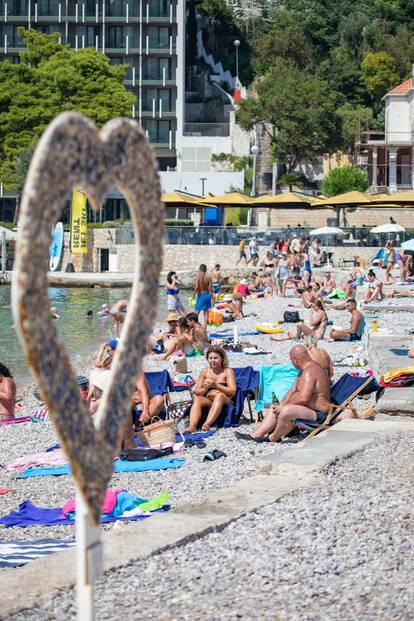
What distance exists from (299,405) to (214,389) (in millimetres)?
1354

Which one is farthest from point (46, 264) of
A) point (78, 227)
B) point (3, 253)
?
point (3, 253)

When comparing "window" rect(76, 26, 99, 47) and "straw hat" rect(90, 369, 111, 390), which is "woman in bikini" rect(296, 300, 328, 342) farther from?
"window" rect(76, 26, 99, 47)

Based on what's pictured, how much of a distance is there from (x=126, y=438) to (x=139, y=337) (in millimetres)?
6362

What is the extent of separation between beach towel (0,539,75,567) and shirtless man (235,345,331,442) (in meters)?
3.52

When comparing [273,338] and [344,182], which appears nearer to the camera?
[273,338]

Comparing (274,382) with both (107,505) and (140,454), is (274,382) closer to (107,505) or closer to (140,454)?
(140,454)

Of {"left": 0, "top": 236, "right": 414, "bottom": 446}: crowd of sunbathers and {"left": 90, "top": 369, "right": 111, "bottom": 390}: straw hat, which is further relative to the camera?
{"left": 90, "top": 369, "right": 111, "bottom": 390}: straw hat

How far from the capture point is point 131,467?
35.2 feet

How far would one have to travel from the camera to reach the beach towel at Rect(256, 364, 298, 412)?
13.1 meters

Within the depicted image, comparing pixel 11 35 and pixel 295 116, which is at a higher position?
pixel 11 35

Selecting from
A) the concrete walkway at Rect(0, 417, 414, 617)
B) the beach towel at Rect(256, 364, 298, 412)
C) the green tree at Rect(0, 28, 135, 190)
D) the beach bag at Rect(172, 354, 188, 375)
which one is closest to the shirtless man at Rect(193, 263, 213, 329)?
the beach bag at Rect(172, 354, 188, 375)

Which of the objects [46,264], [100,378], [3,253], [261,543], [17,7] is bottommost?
[261,543]

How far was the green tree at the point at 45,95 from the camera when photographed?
62250 mm

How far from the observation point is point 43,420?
46.7ft
